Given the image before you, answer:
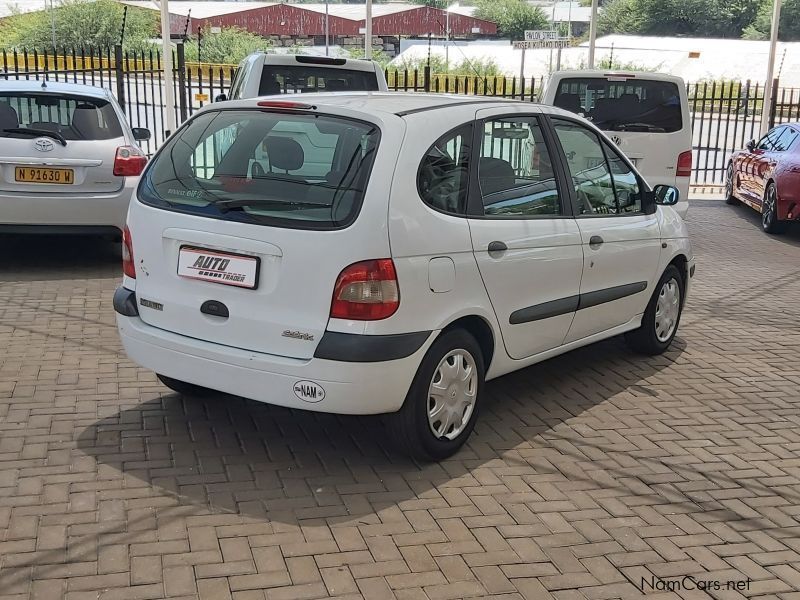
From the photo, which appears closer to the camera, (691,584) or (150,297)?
(691,584)

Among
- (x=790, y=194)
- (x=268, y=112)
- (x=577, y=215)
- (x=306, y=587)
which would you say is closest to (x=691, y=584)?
(x=306, y=587)

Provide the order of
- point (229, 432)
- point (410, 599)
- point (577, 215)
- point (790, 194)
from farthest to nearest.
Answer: point (790, 194), point (577, 215), point (229, 432), point (410, 599)

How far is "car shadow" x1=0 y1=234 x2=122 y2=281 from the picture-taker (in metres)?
8.55

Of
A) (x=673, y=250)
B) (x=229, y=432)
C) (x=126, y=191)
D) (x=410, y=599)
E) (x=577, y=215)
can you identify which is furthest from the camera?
(x=126, y=191)

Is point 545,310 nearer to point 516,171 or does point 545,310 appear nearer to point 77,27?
point 516,171

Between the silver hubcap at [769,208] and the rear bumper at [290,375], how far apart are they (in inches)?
Answer: 379

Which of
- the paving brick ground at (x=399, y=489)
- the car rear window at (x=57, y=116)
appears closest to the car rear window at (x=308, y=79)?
the car rear window at (x=57, y=116)

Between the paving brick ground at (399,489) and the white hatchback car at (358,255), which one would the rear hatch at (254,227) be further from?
the paving brick ground at (399,489)

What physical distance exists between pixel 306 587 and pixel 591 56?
49.3 ft

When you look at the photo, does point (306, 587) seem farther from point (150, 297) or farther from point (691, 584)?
point (150, 297)

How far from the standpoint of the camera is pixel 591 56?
56.0ft

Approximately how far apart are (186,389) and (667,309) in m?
3.32

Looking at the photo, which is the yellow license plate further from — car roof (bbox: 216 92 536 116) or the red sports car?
the red sports car

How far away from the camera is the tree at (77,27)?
50.1 meters
